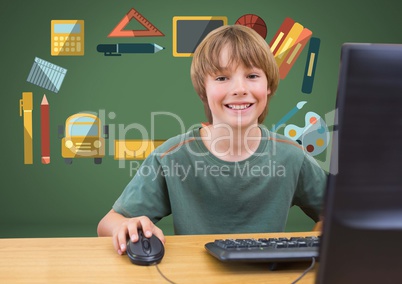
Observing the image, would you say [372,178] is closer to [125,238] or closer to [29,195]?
[125,238]

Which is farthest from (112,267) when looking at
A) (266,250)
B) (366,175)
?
(366,175)

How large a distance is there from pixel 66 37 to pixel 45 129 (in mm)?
530

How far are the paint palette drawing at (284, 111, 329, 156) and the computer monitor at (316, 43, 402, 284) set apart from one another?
253cm

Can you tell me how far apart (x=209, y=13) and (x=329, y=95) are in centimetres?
85

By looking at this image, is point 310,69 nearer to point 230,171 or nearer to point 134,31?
point 134,31

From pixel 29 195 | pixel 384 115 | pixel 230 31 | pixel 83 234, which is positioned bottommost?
pixel 83 234

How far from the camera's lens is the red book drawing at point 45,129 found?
2.77m

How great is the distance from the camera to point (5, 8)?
2.74 metres

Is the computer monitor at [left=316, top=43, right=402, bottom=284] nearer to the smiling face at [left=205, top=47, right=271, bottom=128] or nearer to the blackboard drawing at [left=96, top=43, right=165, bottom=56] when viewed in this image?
the smiling face at [left=205, top=47, right=271, bottom=128]

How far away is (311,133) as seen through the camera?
2920 mm

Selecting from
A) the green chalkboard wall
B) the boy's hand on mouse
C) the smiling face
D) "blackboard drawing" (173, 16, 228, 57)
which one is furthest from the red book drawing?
the boy's hand on mouse

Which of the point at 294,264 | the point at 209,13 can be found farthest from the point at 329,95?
the point at 294,264

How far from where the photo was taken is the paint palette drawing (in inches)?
114

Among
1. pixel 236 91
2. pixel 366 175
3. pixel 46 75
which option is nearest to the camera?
pixel 366 175
